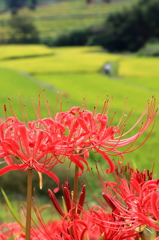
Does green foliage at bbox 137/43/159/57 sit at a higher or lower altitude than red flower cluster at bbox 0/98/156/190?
lower

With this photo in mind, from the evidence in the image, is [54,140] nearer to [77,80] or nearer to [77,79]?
[77,80]

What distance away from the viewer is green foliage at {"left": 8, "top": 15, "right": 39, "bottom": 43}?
22.1 metres

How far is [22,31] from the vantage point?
2217 centimetres

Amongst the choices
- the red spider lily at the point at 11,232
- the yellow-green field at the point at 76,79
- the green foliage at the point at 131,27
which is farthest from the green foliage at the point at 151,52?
the red spider lily at the point at 11,232

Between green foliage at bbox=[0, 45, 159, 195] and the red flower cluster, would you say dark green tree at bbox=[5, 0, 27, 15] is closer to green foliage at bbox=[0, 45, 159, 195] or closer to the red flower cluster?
green foliage at bbox=[0, 45, 159, 195]

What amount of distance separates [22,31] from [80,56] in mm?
6170

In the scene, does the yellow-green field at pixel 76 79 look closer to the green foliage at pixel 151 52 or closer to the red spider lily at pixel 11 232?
the green foliage at pixel 151 52

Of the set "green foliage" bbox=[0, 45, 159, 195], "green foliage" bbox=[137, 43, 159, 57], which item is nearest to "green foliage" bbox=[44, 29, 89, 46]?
"green foliage" bbox=[0, 45, 159, 195]

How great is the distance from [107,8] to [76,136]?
28711mm

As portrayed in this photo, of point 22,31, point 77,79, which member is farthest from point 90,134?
point 22,31

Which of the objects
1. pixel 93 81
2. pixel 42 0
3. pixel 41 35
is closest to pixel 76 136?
pixel 93 81

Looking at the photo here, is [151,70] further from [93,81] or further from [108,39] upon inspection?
[108,39]

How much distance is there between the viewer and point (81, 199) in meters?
0.51

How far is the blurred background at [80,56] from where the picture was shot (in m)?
5.31
